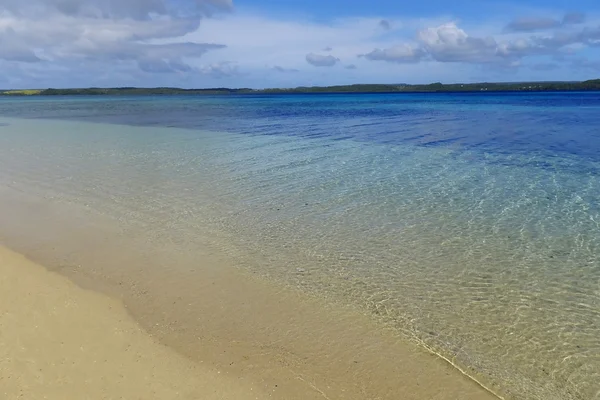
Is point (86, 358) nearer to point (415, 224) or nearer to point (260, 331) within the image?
point (260, 331)

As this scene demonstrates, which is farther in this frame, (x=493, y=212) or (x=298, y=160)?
(x=298, y=160)

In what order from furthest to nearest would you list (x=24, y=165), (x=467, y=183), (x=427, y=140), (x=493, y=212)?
(x=427, y=140), (x=24, y=165), (x=467, y=183), (x=493, y=212)

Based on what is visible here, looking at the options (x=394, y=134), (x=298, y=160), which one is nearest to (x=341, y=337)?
(x=298, y=160)

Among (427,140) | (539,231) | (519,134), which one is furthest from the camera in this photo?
(519,134)

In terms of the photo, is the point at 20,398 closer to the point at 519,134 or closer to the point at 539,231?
the point at 539,231

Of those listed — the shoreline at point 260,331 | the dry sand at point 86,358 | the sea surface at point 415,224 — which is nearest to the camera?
the dry sand at point 86,358

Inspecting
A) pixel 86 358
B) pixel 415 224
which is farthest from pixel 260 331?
pixel 415 224

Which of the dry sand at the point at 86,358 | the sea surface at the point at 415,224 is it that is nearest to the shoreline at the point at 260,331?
the dry sand at the point at 86,358

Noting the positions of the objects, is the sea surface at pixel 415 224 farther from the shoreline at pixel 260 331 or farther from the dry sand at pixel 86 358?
the dry sand at pixel 86 358
